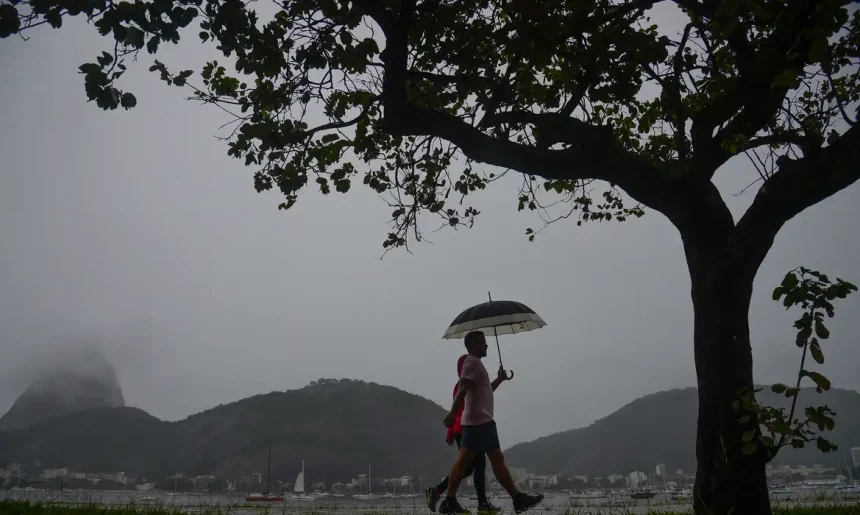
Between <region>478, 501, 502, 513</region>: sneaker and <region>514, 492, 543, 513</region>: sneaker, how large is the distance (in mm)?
235

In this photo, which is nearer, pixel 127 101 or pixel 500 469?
pixel 127 101

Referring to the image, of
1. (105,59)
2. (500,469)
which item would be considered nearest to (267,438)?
(500,469)

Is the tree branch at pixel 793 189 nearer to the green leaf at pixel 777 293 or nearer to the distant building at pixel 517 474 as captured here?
the green leaf at pixel 777 293

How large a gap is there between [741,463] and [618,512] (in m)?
1.73

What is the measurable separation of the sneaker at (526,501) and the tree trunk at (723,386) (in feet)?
6.09

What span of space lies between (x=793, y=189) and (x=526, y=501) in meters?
3.91

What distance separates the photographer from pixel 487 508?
6.07 meters

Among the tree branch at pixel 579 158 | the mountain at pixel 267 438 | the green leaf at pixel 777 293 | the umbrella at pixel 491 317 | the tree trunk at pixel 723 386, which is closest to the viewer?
the green leaf at pixel 777 293

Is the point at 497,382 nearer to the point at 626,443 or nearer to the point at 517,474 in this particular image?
the point at 517,474

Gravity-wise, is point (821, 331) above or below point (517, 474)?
above

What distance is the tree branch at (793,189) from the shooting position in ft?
13.3

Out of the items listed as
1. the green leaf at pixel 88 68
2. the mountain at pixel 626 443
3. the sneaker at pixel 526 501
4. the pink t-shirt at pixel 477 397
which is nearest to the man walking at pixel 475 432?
the pink t-shirt at pixel 477 397

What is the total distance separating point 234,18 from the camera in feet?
14.6

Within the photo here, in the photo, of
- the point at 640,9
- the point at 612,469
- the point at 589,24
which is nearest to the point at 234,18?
the point at 589,24
